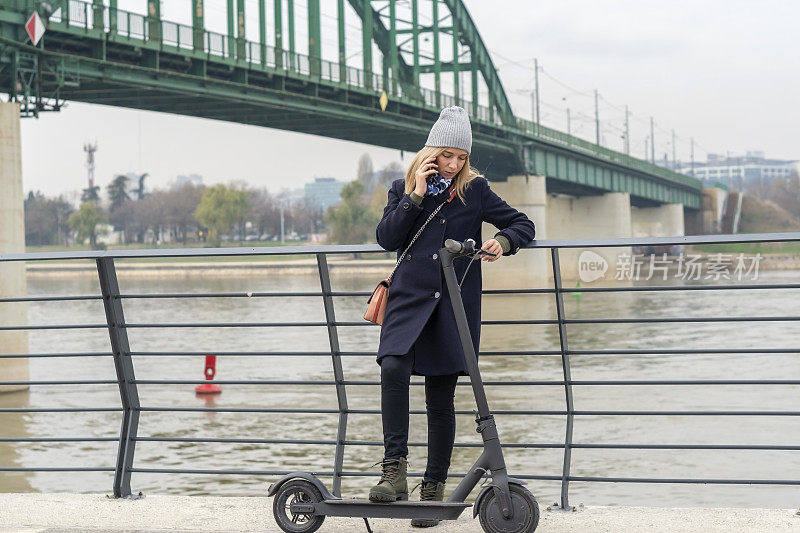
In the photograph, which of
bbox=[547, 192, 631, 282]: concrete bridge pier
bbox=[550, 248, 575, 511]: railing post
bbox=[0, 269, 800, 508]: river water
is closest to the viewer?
bbox=[550, 248, 575, 511]: railing post

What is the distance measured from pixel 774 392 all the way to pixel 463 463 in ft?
23.8

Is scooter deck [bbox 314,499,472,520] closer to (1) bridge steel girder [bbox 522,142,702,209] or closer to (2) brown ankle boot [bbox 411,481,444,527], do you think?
(2) brown ankle boot [bbox 411,481,444,527]

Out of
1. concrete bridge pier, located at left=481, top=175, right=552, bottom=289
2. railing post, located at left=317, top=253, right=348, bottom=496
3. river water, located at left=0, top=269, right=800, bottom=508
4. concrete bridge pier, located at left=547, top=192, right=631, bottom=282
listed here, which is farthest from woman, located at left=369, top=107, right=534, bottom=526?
concrete bridge pier, located at left=547, top=192, right=631, bottom=282

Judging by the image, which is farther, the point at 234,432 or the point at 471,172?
the point at 234,432

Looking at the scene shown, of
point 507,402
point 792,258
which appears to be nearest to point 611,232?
point 792,258

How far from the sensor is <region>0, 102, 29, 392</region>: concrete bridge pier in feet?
59.1

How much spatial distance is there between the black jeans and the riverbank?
0.25m

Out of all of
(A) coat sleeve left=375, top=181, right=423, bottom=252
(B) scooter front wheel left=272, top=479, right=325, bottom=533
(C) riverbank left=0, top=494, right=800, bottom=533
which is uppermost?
(A) coat sleeve left=375, top=181, right=423, bottom=252

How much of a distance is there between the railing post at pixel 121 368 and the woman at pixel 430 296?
3.98ft

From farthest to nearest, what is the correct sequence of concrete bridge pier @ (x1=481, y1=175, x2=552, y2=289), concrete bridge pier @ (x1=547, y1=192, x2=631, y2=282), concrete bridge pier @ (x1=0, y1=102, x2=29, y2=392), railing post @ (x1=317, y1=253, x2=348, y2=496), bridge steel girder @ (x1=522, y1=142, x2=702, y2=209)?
concrete bridge pier @ (x1=547, y1=192, x2=631, y2=282)
bridge steel girder @ (x1=522, y1=142, x2=702, y2=209)
concrete bridge pier @ (x1=481, y1=175, x2=552, y2=289)
concrete bridge pier @ (x1=0, y1=102, x2=29, y2=392)
railing post @ (x1=317, y1=253, x2=348, y2=496)

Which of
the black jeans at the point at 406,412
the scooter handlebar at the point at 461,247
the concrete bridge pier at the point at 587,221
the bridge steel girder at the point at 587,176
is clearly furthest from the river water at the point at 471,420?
the concrete bridge pier at the point at 587,221

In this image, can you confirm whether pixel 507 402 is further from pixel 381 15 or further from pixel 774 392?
pixel 381 15

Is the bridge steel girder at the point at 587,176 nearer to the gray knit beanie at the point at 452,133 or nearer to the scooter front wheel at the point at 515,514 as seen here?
the gray knit beanie at the point at 452,133

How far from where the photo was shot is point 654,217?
7838 centimetres
